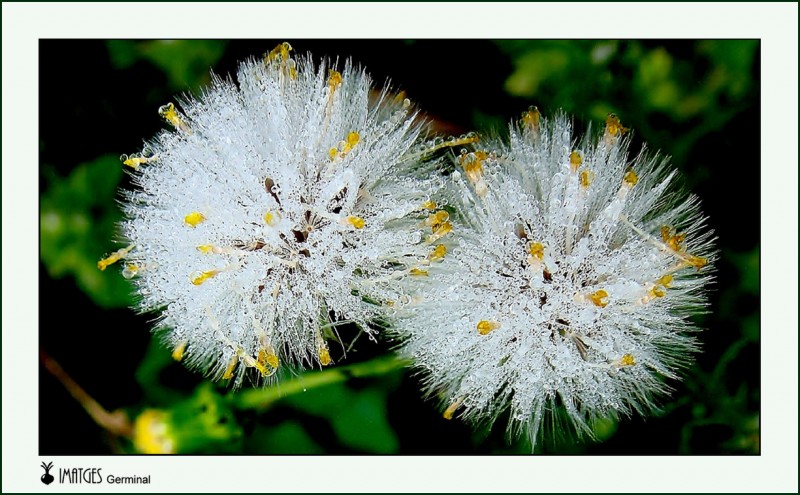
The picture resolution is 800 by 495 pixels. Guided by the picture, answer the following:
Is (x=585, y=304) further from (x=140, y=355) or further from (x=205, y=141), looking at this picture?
(x=140, y=355)

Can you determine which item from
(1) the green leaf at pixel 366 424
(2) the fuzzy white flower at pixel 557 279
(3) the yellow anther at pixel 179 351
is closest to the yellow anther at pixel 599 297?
(2) the fuzzy white flower at pixel 557 279

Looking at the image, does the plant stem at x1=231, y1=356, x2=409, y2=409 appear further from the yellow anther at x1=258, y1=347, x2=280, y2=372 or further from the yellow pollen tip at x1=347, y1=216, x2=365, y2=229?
the yellow pollen tip at x1=347, y1=216, x2=365, y2=229

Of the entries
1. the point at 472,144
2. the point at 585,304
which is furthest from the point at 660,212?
the point at 472,144

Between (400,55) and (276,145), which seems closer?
(276,145)

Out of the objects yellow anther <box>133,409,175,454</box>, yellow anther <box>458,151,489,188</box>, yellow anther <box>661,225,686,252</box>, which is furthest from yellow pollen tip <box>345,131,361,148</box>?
yellow anther <box>133,409,175,454</box>

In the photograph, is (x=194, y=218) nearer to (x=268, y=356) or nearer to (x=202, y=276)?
(x=202, y=276)

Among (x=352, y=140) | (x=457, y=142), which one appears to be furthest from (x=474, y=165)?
(x=352, y=140)
